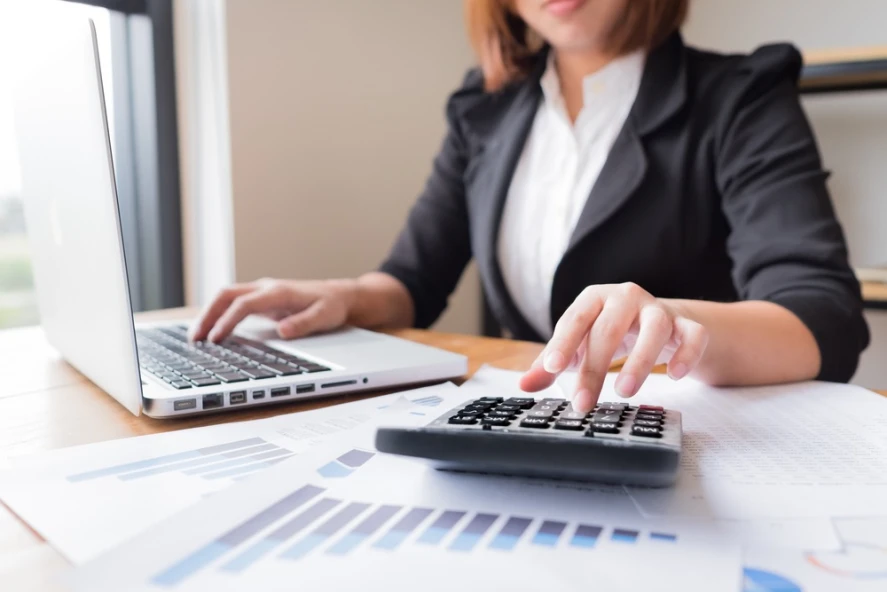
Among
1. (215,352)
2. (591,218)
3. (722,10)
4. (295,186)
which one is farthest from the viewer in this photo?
(722,10)

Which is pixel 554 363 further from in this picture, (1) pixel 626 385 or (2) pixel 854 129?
(2) pixel 854 129

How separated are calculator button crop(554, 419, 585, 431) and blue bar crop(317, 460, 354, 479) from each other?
10 cm

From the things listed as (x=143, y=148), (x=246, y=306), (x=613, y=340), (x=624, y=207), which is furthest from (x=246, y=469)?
(x=143, y=148)

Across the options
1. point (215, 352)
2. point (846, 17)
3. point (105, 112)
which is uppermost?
point (846, 17)

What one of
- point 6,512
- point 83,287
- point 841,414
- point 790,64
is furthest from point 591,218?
point 6,512

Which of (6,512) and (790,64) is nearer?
(6,512)

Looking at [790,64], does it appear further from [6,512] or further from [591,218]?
[6,512]

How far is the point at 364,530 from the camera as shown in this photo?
0.93 feet

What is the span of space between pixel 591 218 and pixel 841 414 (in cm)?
43

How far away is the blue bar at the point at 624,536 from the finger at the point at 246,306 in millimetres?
474

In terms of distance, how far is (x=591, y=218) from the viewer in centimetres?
85

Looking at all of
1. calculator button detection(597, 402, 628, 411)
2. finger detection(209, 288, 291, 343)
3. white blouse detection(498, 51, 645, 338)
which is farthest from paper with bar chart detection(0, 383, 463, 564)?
white blouse detection(498, 51, 645, 338)

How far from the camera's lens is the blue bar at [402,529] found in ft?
0.89

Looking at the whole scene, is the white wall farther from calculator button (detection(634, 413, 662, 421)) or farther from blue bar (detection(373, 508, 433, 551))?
blue bar (detection(373, 508, 433, 551))
